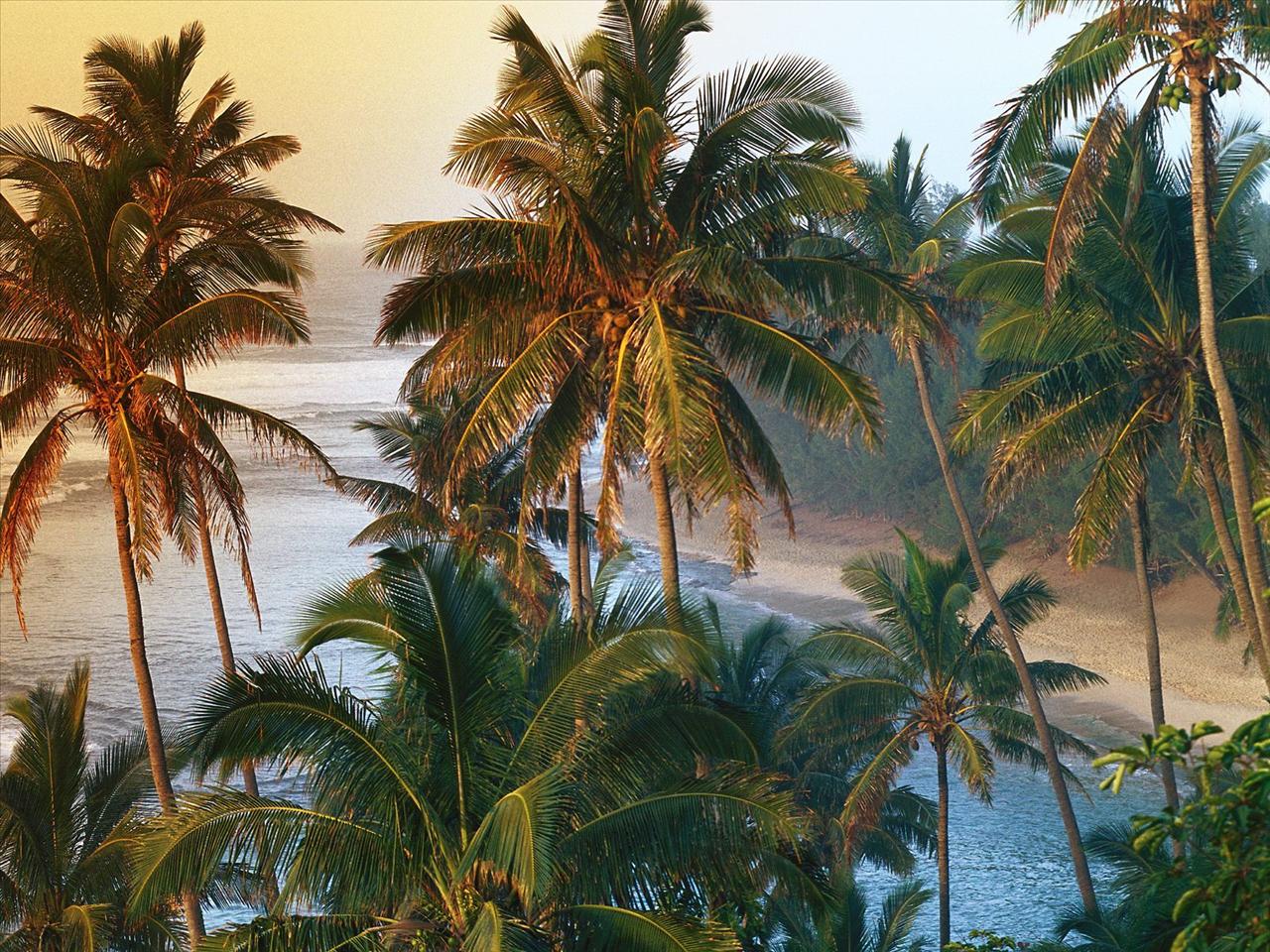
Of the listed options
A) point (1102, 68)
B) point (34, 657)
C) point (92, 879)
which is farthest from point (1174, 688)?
point (34, 657)

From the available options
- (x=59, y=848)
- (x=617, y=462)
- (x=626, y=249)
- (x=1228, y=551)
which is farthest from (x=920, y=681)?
(x=59, y=848)

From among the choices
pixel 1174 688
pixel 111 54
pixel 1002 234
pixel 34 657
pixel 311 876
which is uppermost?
pixel 111 54

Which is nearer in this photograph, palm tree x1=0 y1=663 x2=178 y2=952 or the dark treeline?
the dark treeline

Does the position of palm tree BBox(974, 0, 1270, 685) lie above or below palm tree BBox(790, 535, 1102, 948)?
above

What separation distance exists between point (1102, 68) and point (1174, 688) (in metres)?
23.6

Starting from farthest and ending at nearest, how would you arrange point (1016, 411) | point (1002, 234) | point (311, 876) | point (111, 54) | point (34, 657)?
point (34, 657) → point (1002, 234) → point (1016, 411) → point (111, 54) → point (311, 876)

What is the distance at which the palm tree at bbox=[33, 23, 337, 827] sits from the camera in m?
14.8

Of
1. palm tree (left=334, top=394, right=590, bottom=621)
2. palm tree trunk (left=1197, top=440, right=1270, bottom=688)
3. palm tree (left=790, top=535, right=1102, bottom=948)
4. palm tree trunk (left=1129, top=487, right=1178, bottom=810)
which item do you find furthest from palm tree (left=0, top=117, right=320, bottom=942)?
palm tree trunk (left=1129, top=487, right=1178, bottom=810)

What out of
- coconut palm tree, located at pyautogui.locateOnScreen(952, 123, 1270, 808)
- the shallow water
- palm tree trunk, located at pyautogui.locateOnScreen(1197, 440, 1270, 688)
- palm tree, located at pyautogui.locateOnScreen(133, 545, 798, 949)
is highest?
coconut palm tree, located at pyautogui.locateOnScreen(952, 123, 1270, 808)

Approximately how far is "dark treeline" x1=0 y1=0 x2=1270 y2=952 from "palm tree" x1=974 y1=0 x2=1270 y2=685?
0.14 feet

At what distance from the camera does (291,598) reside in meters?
54.3

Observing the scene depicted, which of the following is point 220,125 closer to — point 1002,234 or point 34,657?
point 1002,234

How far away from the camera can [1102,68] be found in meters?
13.9

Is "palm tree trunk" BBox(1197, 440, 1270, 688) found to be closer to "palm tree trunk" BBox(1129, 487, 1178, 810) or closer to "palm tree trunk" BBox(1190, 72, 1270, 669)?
"palm tree trunk" BBox(1129, 487, 1178, 810)
